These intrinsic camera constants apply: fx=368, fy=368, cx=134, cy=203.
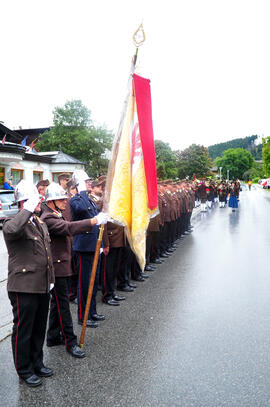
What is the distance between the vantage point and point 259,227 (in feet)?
51.2

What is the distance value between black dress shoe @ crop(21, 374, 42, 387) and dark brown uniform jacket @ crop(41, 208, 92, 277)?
1044 mm

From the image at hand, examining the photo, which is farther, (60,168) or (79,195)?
(60,168)

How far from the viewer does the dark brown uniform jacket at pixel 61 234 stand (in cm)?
396

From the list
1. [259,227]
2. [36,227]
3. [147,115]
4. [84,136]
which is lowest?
[259,227]

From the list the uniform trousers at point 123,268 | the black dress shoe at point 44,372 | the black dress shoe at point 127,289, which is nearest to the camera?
the black dress shoe at point 44,372

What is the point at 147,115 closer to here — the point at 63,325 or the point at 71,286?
the point at 63,325

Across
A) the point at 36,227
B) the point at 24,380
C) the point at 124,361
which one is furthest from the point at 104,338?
the point at 36,227

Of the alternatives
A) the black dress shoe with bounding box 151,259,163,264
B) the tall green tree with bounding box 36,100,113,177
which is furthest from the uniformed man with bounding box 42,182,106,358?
the tall green tree with bounding box 36,100,113,177

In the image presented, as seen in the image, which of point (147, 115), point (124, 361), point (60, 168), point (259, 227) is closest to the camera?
point (124, 361)

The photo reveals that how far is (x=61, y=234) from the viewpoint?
3979 millimetres

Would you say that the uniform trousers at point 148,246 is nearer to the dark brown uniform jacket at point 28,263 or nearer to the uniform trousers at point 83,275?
the uniform trousers at point 83,275

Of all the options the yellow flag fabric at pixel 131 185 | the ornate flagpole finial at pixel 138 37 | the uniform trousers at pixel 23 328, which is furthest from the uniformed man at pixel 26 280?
the ornate flagpole finial at pixel 138 37

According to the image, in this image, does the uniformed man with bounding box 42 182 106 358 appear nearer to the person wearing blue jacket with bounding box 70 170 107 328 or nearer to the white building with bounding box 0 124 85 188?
the person wearing blue jacket with bounding box 70 170 107 328

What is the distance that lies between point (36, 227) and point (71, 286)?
299cm
